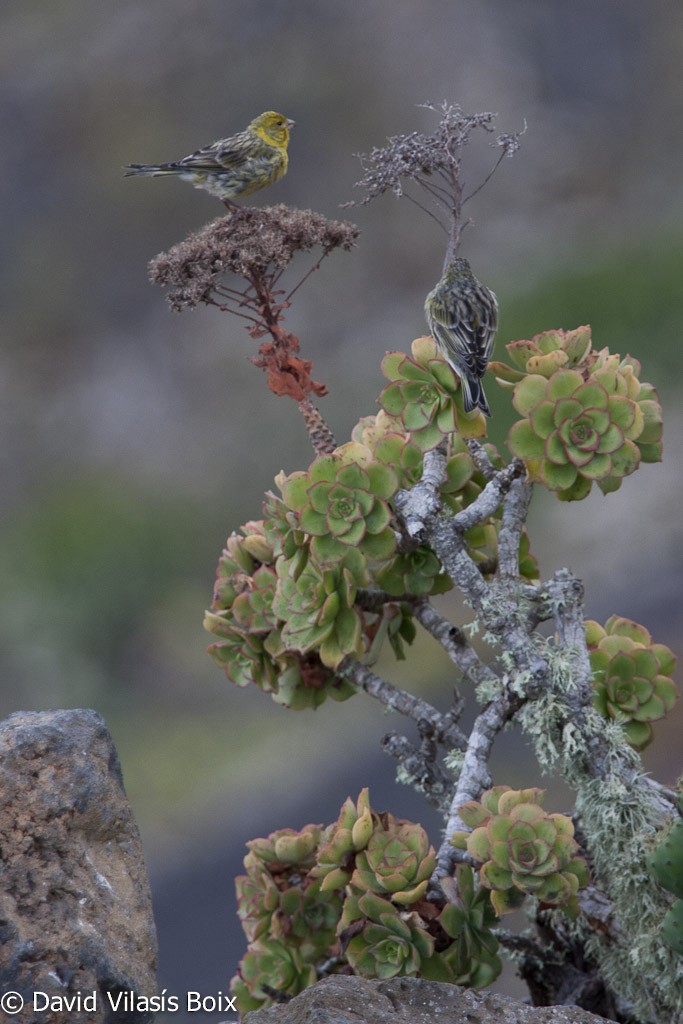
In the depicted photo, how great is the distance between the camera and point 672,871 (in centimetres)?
132

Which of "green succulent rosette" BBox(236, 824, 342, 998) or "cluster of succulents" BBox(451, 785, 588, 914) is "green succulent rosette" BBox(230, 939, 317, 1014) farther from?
"cluster of succulents" BBox(451, 785, 588, 914)

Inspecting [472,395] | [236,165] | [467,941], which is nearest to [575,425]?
[472,395]

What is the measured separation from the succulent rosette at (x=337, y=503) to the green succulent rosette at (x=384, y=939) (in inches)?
15.7

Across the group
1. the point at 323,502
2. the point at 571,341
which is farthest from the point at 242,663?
the point at 571,341

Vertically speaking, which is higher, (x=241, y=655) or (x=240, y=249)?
(x=240, y=249)

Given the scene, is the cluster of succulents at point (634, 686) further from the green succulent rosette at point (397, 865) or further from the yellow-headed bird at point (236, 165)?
the yellow-headed bird at point (236, 165)

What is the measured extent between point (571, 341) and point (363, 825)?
2.11ft

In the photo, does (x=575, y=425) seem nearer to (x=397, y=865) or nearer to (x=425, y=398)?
(x=425, y=398)

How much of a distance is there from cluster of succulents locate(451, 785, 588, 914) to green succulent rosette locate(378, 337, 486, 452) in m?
0.45

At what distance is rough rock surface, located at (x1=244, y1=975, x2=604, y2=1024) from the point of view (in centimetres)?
111

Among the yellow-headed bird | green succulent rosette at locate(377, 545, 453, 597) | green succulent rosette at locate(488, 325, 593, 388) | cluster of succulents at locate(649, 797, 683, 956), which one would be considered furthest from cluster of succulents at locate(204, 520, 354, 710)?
the yellow-headed bird

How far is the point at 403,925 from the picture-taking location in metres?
1.33

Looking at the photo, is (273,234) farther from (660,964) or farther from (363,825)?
(660,964)

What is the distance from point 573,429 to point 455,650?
343mm
